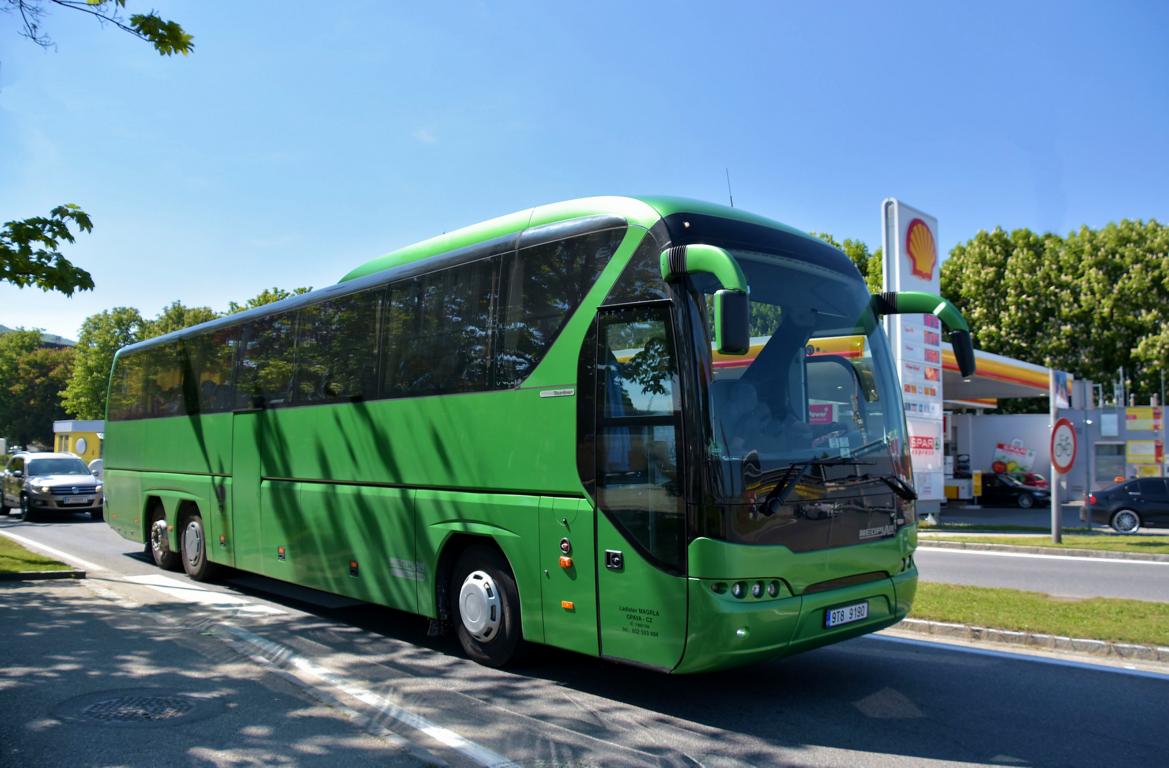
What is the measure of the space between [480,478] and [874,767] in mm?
3488

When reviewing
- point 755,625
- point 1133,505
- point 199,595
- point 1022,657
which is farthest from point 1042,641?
point 1133,505

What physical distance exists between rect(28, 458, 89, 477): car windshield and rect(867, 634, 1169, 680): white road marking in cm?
2321

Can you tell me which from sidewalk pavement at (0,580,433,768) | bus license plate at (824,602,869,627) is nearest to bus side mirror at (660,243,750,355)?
bus license plate at (824,602,869,627)

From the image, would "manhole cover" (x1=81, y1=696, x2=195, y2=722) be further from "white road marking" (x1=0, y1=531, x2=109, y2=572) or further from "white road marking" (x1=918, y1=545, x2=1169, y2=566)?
"white road marking" (x1=918, y1=545, x2=1169, y2=566)

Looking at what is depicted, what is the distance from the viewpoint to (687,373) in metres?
5.55

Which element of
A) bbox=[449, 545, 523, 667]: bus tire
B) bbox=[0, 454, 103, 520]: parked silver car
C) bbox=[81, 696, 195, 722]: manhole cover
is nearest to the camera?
bbox=[81, 696, 195, 722]: manhole cover

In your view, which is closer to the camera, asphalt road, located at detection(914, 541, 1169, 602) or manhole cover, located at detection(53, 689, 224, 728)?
manhole cover, located at detection(53, 689, 224, 728)

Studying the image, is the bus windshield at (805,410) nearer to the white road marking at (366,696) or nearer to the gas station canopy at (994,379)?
the white road marking at (366,696)

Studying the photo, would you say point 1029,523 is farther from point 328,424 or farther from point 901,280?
point 328,424

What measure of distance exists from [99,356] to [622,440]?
2835 inches

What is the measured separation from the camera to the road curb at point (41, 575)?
36.3ft

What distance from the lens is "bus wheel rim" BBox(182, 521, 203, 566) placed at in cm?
1177

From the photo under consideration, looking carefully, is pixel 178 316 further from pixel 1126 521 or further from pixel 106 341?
pixel 1126 521

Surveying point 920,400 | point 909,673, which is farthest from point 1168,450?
point 909,673
